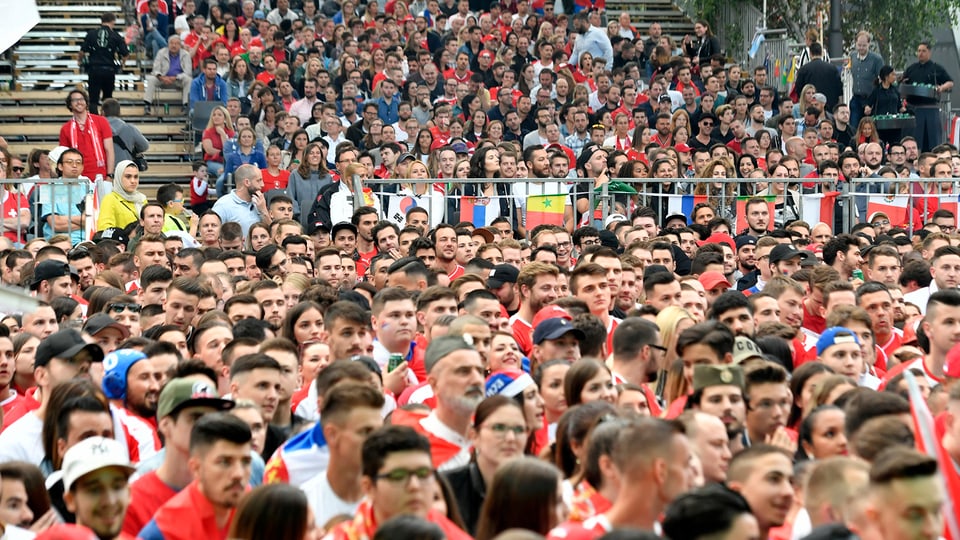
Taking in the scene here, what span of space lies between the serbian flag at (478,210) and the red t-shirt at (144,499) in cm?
1066

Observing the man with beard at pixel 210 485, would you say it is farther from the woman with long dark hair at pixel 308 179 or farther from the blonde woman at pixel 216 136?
the blonde woman at pixel 216 136

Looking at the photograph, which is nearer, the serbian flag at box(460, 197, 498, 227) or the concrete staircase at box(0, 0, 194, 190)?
the serbian flag at box(460, 197, 498, 227)

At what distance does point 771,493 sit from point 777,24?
24367mm

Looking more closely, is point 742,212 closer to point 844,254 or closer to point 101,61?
point 844,254

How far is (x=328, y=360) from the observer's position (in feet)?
32.5

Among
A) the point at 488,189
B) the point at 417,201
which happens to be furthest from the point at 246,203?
the point at 488,189

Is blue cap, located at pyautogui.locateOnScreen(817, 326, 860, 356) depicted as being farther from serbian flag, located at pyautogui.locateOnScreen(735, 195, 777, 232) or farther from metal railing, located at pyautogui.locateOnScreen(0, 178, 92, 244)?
metal railing, located at pyautogui.locateOnScreen(0, 178, 92, 244)

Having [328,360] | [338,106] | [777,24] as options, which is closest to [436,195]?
[338,106]

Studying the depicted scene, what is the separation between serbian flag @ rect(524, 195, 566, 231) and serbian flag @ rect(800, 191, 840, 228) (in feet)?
9.11

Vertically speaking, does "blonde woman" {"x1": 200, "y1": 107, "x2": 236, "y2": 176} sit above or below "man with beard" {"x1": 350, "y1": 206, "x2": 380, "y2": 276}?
above

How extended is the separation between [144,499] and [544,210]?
10989 mm

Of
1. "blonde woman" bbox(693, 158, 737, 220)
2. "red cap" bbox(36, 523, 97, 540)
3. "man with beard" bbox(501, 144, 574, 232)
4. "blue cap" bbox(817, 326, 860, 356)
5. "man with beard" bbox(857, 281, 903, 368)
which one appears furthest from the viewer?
"blonde woman" bbox(693, 158, 737, 220)

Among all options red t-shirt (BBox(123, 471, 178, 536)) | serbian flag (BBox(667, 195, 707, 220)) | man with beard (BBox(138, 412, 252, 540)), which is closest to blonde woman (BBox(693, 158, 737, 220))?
serbian flag (BBox(667, 195, 707, 220))

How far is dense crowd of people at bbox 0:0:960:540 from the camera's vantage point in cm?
658
